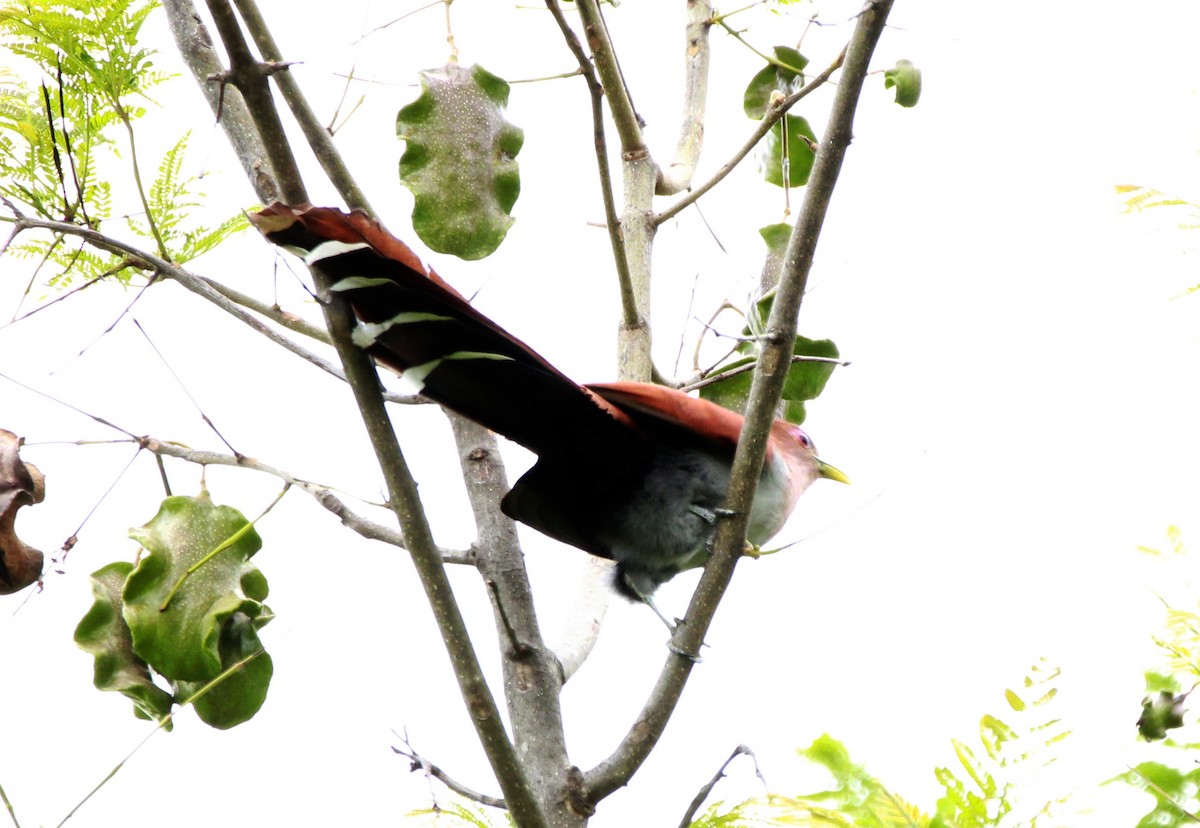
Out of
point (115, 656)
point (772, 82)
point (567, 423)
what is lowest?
point (115, 656)

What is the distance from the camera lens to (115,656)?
6.60 ft

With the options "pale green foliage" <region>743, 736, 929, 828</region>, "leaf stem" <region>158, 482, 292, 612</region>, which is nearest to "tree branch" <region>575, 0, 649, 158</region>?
"leaf stem" <region>158, 482, 292, 612</region>

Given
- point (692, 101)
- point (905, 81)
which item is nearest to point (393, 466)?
point (905, 81)

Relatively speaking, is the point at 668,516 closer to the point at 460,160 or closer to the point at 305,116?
the point at 460,160

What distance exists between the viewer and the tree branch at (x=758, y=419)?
1.61 meters

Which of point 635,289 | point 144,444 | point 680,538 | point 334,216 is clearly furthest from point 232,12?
point 680,538

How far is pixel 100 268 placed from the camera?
7.77 feet

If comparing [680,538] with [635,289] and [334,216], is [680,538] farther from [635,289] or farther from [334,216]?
[334,216]

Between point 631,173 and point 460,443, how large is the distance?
0.78 meters

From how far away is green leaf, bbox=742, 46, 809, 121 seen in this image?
8.86ft

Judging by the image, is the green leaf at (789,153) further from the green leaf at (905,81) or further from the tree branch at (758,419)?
the tree branch at (758,419)

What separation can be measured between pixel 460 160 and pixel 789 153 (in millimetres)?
951

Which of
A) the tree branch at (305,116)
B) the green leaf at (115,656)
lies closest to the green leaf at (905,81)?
the tree branch at (305,116)

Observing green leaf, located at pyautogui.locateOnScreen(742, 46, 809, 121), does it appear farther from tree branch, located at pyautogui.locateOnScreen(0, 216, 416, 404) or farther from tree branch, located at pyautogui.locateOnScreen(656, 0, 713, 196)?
tree branch, located at pyautogui.locateOnScreen(0, 216, 416, 404)
